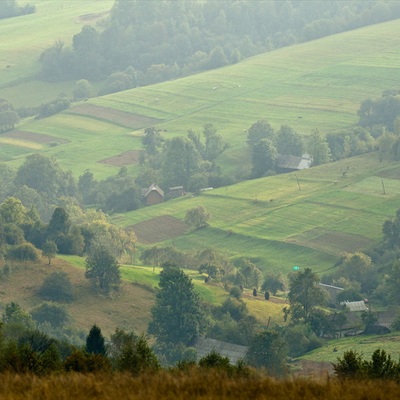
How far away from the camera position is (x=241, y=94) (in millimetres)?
174125

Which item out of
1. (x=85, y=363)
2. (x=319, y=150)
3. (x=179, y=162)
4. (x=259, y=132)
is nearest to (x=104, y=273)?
(x=85, y=363)

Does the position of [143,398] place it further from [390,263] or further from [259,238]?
[259,238]

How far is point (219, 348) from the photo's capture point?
2862 inches

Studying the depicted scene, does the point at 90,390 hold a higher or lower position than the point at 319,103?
higher

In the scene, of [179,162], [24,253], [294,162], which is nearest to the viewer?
[24,253]

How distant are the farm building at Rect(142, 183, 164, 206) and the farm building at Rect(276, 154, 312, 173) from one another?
16493mm

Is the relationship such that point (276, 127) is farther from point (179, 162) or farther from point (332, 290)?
point (332, 290)

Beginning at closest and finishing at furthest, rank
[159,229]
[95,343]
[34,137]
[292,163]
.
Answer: [95,343]
[159,229]
[292,163]
[34,137]

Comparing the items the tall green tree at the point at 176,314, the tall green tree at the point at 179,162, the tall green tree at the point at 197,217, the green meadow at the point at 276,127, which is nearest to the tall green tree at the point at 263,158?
the green meadow at the point at 276,127

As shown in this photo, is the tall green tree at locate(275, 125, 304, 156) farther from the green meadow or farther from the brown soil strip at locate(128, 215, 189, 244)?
the brown soil strip at locate(128, 215, 189, 244)

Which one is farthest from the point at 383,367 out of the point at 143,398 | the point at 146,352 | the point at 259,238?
the point at 259,238

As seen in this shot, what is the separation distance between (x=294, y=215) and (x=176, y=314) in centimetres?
3684

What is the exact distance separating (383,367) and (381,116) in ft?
390

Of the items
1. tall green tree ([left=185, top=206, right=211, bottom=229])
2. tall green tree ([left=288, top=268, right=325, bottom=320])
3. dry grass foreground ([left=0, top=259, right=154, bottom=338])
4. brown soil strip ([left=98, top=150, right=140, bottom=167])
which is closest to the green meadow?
brown soil strip ([left=98, top=150, right=140, bottom=167])
